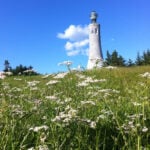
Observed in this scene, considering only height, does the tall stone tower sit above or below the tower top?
below

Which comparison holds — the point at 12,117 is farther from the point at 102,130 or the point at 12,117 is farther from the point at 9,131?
the point at 102,130

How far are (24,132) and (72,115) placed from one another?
0.74m

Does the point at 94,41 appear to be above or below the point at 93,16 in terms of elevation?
below

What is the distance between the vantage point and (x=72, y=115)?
455cm

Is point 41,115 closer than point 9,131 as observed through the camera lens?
No

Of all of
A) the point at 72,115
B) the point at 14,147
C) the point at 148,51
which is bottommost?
the point at 14,147

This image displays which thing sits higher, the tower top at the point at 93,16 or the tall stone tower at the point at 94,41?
the tower top at the point at 93,16

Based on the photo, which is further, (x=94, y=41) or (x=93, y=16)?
(x=93, y=16)

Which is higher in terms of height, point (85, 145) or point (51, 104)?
point (51, 104)

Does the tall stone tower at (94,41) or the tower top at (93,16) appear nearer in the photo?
the tall stone tower at (94,41)

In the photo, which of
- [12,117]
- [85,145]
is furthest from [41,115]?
[85,145]

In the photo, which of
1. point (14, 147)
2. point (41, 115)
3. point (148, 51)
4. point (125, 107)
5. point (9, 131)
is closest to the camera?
point (14, 147)

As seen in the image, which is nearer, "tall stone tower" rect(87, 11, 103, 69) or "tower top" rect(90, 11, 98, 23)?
"tall stone tower" rect(87, 11, 103, 69)

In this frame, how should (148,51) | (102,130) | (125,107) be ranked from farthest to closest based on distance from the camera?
(148,51)
(125,107)
(102,130)
